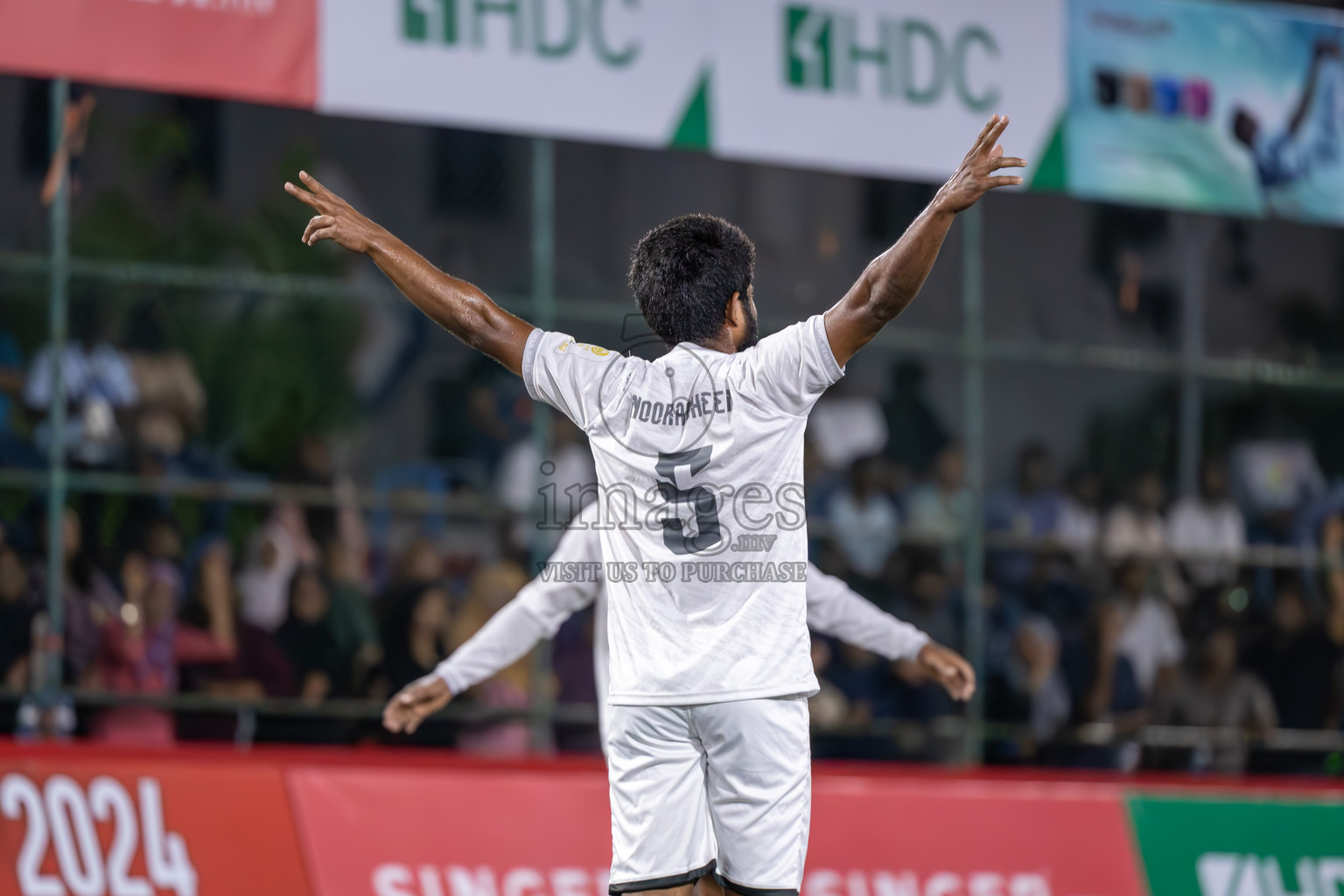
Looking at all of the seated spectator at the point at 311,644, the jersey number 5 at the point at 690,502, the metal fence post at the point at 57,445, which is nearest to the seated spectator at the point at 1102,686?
the seated spectator at the point at 311,644

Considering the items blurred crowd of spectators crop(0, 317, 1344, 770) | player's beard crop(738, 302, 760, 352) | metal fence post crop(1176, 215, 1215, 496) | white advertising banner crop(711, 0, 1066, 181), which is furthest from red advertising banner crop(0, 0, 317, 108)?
metal fence post crop(1176, 215, 1215, 496)

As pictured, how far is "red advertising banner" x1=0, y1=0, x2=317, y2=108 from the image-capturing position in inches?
315

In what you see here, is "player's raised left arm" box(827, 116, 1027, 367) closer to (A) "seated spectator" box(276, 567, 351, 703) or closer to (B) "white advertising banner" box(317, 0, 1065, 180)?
(B) "white advertising banner" box(317, 0, 1065, 180)

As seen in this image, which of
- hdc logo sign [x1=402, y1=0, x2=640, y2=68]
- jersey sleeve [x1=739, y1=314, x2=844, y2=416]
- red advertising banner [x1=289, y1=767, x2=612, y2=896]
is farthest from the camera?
hdc logo sign [x1=402, y1=0, x2=640, y2=68]

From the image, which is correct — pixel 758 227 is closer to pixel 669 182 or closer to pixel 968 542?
pixel 669 182

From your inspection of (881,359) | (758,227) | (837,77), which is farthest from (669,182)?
(837,77)

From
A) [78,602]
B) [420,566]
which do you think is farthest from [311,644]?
[78,602]

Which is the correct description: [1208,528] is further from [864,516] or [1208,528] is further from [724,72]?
[724,72]

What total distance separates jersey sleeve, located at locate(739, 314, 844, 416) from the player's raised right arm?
0.65m

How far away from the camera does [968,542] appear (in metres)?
10.8

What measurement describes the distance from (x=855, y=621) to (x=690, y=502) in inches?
69.1

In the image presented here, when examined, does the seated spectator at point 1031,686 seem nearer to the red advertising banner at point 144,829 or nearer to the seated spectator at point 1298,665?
the seated spectator at point 1298,665

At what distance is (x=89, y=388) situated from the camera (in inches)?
377

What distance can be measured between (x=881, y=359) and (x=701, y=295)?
8712mm
